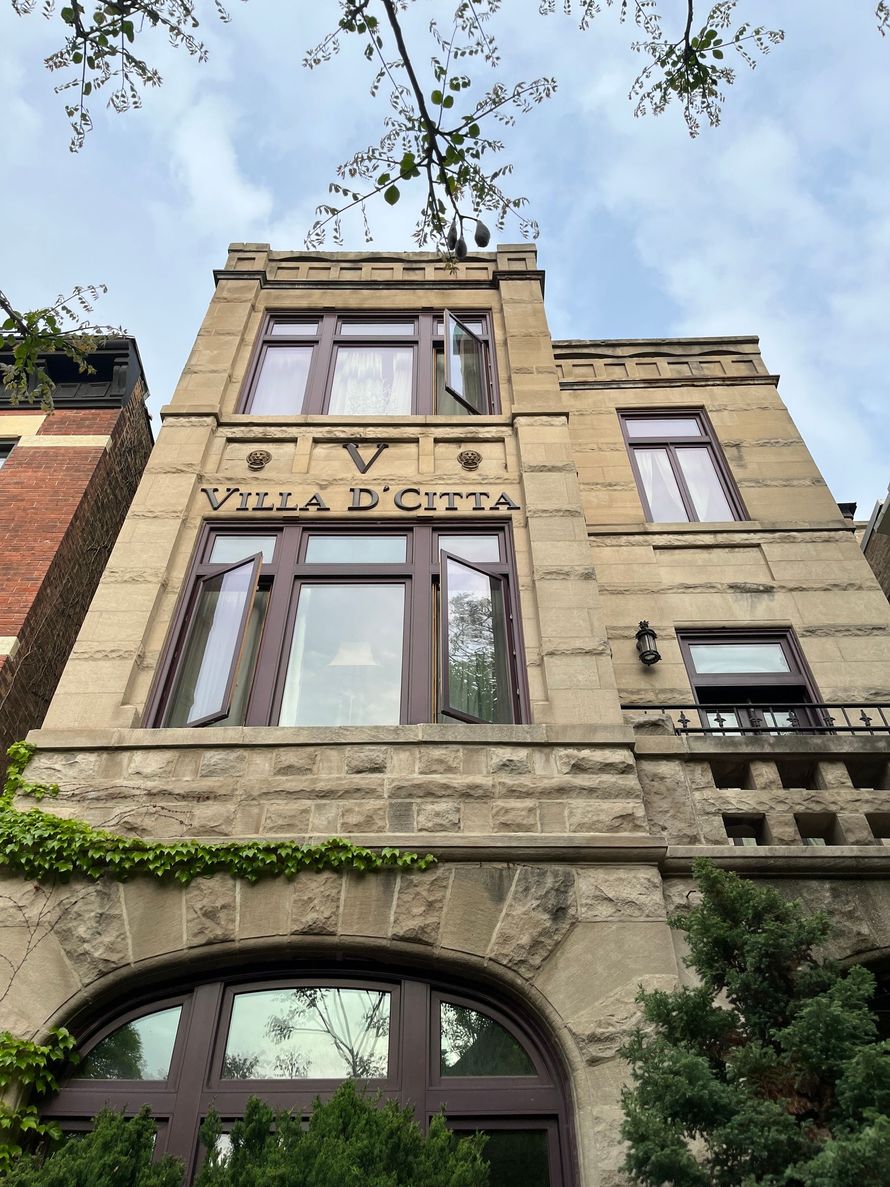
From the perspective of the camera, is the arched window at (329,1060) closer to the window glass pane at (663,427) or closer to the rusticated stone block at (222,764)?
the rusticated stone block at (222,764)

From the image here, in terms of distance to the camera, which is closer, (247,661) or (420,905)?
(420,905)

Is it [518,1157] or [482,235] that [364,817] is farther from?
[482,235]

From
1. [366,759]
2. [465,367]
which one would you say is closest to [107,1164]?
[366,759]

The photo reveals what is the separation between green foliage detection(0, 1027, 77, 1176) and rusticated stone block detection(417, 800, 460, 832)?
8.61 feet

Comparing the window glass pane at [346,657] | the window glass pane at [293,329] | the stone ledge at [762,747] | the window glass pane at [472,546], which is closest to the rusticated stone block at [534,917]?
the stone ledge at [762,747]

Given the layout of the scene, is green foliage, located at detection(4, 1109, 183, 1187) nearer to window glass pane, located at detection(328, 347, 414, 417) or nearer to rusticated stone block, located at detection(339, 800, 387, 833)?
rusticated stone block, located at detection(339, 800, 387, 833)

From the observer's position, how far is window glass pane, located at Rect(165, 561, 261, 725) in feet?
25.5

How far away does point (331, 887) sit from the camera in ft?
20.4

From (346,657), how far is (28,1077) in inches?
156

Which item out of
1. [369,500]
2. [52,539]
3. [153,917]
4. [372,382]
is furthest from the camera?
[372,382]

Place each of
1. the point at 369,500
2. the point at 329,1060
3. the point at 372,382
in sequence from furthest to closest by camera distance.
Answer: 1. the point at 372,382
2. the point at 369,500
3. the point at 329,1060

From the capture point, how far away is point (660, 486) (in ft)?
41.1

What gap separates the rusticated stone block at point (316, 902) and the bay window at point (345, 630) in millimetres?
1729

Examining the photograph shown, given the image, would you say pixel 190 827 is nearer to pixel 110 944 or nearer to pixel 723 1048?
pixel 110 944
